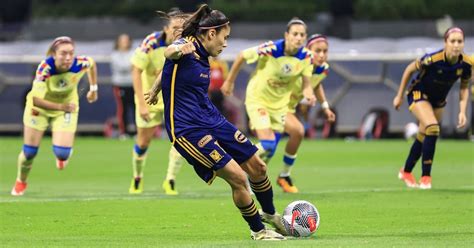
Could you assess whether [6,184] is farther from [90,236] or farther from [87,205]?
[90,236]

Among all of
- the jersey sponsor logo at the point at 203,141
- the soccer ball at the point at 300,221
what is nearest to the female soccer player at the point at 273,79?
the soccer ball at the point at 300,221

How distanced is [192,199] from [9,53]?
17.7m

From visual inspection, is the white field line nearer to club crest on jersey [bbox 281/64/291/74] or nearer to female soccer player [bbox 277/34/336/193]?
female soccer player [bbox 277/34/336/193]

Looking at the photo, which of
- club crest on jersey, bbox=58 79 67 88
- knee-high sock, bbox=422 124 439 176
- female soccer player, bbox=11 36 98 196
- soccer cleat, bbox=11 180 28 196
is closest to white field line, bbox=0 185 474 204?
soccer cleat, bbox=11 180 28 196

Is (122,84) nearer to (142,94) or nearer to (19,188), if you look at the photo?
(19,188)

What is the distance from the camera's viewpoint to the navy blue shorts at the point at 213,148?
12375 millimetres

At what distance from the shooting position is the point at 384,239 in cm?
1274

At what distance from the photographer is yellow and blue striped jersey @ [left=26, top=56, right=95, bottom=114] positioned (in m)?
18.0

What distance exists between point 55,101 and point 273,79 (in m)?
3.03

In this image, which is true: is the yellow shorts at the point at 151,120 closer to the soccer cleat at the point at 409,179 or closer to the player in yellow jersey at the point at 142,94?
the player in yellow jersey at the point at 142,94

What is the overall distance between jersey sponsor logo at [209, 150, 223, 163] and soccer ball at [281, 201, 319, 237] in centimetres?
109

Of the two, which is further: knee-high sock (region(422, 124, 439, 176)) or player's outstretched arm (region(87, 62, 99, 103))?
knee-high sock (region(422, 124, 439, 176))

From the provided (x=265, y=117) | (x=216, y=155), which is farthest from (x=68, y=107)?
(x=216, y=155)

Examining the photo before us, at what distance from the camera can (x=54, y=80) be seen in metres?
18.1
